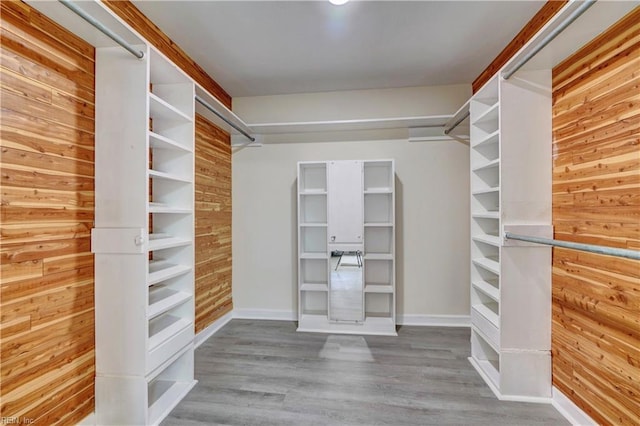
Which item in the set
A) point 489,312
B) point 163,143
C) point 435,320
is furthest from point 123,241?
point 435,320

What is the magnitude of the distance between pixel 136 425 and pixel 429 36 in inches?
140

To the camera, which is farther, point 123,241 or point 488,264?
point 488,264

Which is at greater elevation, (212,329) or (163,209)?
(163,209)

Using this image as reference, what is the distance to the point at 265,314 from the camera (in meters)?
3.63

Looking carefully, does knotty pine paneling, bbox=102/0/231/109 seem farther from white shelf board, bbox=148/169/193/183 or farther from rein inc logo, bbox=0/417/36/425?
rein inc logo, bbox=0/417/36/425

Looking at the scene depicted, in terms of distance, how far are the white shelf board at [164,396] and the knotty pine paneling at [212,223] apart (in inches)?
28.6

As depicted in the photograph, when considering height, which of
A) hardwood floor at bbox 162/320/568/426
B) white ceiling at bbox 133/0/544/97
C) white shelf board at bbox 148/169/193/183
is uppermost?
white ceiling at bbox 133/0/544/97

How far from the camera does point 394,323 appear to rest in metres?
3.15

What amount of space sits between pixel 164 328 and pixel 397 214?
2686mm

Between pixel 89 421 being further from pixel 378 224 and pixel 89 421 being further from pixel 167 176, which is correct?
pixel 378 224

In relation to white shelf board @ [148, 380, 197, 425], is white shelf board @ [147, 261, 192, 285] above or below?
above

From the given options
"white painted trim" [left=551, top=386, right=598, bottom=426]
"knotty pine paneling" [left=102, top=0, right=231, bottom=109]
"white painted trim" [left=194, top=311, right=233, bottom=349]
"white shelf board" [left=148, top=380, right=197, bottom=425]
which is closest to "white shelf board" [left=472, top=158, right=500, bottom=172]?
"white painted trim" [left=551, top=386, right=598, bottom=426]

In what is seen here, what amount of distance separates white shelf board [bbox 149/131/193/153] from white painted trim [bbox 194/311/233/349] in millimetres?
1904

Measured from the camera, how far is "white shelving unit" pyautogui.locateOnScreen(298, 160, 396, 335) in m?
3.23
